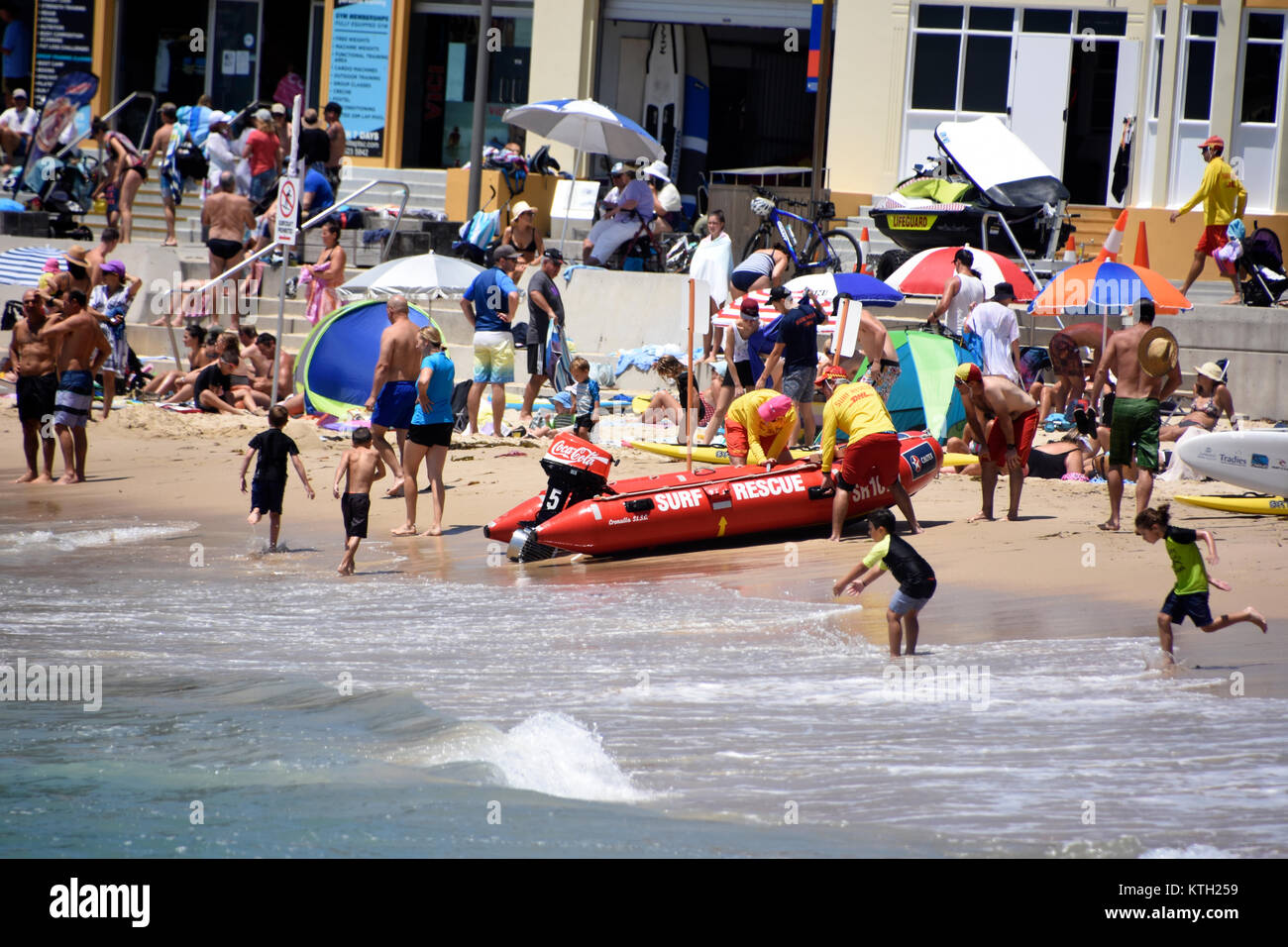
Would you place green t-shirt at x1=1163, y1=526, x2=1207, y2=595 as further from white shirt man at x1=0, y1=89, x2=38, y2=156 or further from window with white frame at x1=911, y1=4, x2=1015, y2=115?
white shirt man at x1=0, y1=89, x2=38, y2=156

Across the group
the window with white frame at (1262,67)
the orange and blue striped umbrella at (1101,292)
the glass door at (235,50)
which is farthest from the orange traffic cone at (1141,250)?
the glass door at (235,50)

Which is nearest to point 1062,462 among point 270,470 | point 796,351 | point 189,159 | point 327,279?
point 796,351

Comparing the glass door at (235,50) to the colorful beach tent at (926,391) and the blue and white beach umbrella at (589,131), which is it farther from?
the colorful beach tent at (926,391)

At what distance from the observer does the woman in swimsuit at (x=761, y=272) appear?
1501cm

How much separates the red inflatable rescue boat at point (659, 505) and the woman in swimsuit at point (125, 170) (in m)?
11.3

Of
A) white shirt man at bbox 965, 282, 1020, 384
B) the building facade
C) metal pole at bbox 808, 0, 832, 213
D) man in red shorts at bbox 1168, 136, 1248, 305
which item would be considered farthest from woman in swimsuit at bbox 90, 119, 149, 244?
man in red shorts at bbox 1168, 136, 1248, 305

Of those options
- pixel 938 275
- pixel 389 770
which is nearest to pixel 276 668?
pixel 389 770

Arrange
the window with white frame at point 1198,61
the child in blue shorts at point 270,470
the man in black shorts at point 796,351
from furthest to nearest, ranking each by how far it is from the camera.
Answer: the window with white frame at point 1198,61 < the man in black shorts at point 796,351 < the child in blue shorts at point 270,470

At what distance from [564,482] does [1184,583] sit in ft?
15.4

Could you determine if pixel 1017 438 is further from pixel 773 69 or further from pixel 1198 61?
pixel 773 69

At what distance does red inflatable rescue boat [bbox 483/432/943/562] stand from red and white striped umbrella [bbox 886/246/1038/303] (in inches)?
185

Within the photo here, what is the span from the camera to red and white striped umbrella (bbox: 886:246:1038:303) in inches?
614

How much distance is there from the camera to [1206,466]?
12211 millimetres
